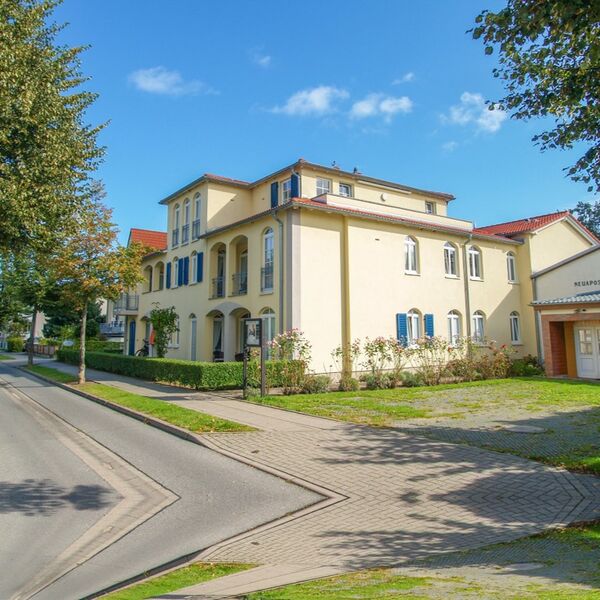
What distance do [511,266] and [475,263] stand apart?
128 inches

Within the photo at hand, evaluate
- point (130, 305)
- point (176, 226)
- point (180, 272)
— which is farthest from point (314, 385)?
point (130, 305)

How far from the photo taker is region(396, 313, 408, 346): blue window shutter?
22.5 m

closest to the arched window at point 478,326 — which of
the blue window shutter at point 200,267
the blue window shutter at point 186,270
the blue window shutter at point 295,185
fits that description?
the blue window shutter at point 295,185

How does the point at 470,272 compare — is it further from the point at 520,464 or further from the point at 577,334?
the point at 520,464

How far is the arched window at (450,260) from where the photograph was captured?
25466 mm

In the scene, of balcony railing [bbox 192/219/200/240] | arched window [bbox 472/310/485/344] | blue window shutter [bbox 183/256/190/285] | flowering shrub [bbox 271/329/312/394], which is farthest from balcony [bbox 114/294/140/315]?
arched window [bbox 472/310/485/344]

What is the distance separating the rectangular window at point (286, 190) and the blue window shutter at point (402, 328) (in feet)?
27.4

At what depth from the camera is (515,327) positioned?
28.2 meters

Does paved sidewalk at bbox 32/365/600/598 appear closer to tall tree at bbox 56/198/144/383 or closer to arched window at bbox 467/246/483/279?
tall tree at bbox 56/198/144/383

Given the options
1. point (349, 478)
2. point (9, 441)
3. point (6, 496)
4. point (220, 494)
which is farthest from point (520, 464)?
point (9, 441)

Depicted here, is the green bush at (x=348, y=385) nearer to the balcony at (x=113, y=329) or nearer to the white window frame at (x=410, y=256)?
the white window frame at (x=410, y=256)

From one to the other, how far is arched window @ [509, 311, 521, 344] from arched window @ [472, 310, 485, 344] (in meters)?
2.31

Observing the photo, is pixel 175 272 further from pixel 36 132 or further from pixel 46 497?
pixel 46 497

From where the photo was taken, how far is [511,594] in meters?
3.39
